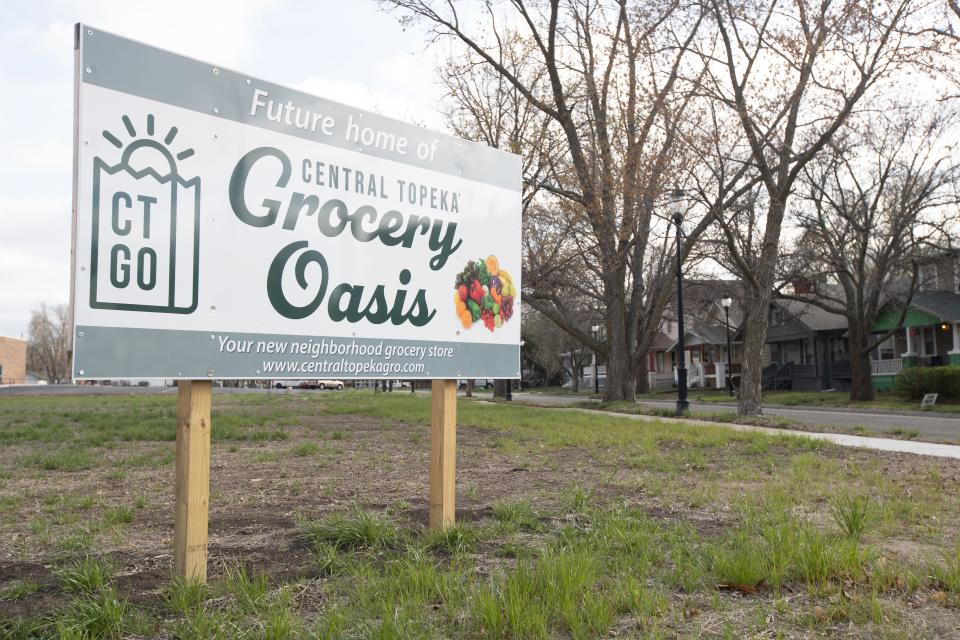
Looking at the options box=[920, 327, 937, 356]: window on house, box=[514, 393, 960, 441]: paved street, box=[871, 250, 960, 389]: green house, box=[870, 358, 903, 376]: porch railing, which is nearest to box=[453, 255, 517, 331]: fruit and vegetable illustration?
box=[514, 393, 960, 441]: paved street

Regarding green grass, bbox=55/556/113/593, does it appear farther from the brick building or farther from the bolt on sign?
the brick building

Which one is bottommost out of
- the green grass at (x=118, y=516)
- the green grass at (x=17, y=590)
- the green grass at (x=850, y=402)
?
the green grass at (x=850, y=402)

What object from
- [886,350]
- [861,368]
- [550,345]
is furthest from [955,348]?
[550,345]

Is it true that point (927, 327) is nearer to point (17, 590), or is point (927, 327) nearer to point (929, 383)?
point (929, 383)

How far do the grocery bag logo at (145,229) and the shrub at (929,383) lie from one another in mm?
27851

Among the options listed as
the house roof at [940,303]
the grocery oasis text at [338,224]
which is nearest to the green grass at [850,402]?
the house roof at [940,303]

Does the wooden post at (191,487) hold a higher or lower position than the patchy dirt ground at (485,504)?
higher

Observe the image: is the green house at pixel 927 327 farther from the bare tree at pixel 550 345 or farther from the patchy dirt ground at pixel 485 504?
the patchy dirt ground at pixel 485 504

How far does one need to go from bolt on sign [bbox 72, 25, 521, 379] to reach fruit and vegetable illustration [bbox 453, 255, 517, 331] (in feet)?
0.04

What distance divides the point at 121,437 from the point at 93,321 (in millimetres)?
9232

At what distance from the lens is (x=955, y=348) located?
32281 mm

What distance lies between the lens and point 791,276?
3155 centimetres

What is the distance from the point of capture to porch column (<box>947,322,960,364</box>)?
3183cm

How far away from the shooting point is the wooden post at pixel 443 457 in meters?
4.99
